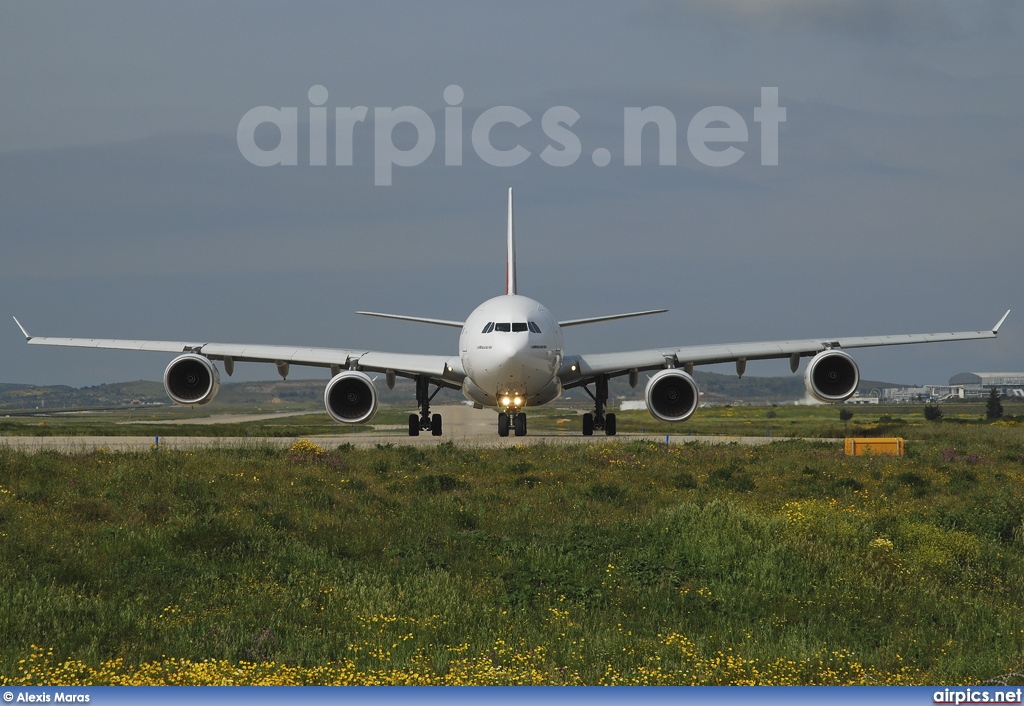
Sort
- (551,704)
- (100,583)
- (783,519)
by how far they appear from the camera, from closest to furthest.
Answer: (551,704), (100,583), (783,519)

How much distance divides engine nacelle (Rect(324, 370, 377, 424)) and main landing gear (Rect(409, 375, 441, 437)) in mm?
4437

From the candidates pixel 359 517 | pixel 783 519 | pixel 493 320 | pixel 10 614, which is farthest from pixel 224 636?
pixel 493 320

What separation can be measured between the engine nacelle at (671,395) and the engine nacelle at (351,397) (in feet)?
29.3

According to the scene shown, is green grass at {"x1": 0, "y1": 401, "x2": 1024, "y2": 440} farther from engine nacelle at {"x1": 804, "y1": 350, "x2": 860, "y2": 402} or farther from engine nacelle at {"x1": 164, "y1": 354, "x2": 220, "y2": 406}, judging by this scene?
engine nacelle at {"x1": 164, "y1": 354, "x2": 220, "y2": 406}

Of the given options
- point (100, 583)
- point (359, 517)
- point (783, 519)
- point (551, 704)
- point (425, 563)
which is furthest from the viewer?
point (359, 517)

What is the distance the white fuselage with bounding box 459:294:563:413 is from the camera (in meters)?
30.5

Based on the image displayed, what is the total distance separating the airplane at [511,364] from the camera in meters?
31.2

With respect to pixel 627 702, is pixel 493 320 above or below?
above

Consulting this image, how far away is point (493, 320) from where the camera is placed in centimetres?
3128

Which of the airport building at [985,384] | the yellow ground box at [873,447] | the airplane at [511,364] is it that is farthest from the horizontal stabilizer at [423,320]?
the airport building at [985,384]

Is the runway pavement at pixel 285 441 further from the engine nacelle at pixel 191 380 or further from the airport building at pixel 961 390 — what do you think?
the airport building at pixel 961 390

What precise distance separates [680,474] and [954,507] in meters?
6.43

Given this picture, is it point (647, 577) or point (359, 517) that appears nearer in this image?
point (647, 577)

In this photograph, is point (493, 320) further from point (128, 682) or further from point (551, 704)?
point (551, 704)
